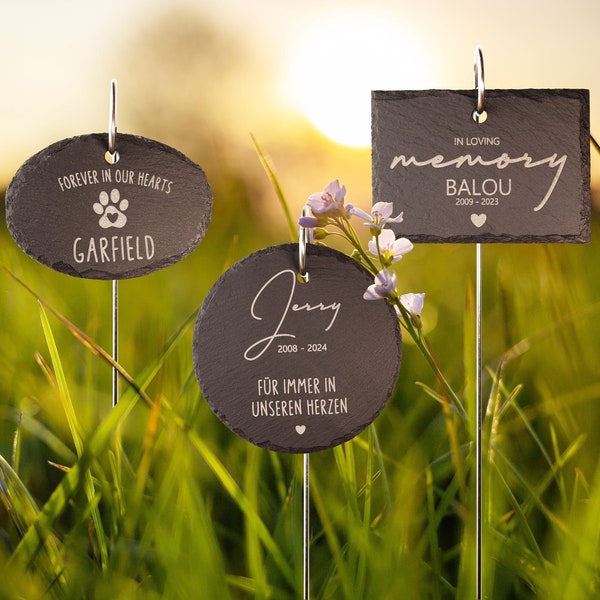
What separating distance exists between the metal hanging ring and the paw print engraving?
2 centimetres

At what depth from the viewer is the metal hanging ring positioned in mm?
616

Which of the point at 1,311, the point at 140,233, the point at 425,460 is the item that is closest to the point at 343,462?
the point at 425,460

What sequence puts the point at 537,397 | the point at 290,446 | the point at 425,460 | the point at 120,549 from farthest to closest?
the point at 537,397, the point at 425,460, the point at 120,549, the point at 290,446

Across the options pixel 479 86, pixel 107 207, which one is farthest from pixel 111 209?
pixel 479 86

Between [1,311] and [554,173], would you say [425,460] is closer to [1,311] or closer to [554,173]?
[554,173]

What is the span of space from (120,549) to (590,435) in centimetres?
46

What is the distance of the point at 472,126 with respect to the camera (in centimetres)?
61

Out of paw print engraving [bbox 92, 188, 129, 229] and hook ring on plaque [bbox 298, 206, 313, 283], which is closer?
hook ring on plaque [bbox 298, 206, 313, 283]

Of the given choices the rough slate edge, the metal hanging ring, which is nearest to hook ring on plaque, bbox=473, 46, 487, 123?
the rough slate edge

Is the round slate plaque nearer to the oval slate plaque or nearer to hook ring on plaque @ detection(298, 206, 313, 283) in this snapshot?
hook ring on plaque @ detection(298, 206, 313, 283)

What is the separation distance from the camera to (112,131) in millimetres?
616

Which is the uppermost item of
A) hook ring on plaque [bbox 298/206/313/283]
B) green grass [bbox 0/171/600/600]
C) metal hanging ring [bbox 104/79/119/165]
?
metal hanging ring [bbox 104/79/119/165]

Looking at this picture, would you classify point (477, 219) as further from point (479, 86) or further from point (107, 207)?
point (107, 207)

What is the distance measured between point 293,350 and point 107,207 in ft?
0.65
